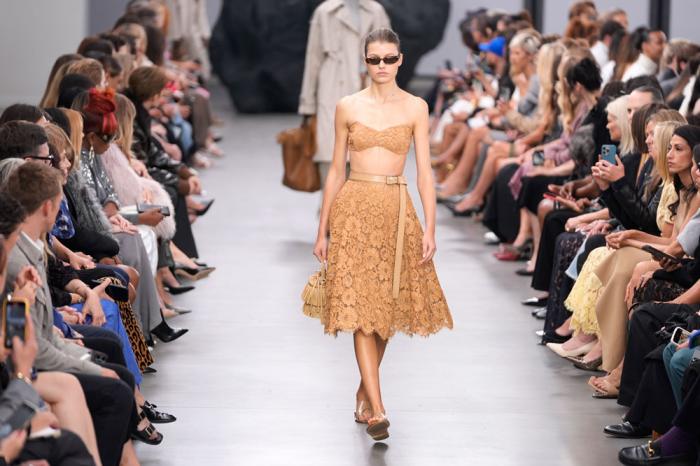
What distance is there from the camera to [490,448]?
479 cm

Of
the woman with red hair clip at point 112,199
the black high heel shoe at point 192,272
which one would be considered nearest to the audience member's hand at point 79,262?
the woman with red hair clip at point 112,199

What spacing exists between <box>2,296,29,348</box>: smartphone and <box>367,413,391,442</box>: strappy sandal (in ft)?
5.12

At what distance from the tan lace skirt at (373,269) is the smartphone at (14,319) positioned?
1.51m

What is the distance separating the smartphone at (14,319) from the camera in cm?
354

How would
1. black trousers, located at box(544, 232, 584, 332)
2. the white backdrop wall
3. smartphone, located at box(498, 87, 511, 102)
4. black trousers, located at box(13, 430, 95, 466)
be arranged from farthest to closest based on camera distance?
1. smartphone, located at box(498, 87, 511, 102)
2. the white backdrop wall
3. black trousers, located at box(544, 232, 584, 332)
4. black trousers, located at box(13, 430, 95, 466)

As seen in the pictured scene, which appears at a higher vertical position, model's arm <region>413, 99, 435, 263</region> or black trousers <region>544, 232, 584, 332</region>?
model's arm <region>413, 99, 435, 263</region>

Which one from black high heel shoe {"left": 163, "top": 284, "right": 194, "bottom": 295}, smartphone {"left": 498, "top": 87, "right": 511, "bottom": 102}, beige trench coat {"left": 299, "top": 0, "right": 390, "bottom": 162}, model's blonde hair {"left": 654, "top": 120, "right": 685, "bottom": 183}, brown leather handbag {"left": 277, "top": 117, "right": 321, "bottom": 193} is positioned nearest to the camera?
model's blonde hair {"left": 654, "top": 120, "right": 685, "bottom": 183}

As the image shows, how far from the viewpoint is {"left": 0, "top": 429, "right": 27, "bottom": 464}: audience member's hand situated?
3362 mm

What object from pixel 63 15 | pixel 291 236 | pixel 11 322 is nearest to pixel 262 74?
pixel 63 15

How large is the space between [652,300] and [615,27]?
18.3 feet

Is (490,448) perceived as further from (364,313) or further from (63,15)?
(63,15)

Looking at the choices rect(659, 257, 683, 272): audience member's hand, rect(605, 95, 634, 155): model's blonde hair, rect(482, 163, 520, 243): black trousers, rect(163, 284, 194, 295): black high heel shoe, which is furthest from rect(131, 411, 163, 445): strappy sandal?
rect(482, 163, 520, 243): black trousers

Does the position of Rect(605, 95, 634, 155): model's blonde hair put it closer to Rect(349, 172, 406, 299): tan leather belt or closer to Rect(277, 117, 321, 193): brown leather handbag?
Rect(349, 172, 406, 299): tan leather belt

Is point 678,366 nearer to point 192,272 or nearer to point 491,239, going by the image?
point 192,272
